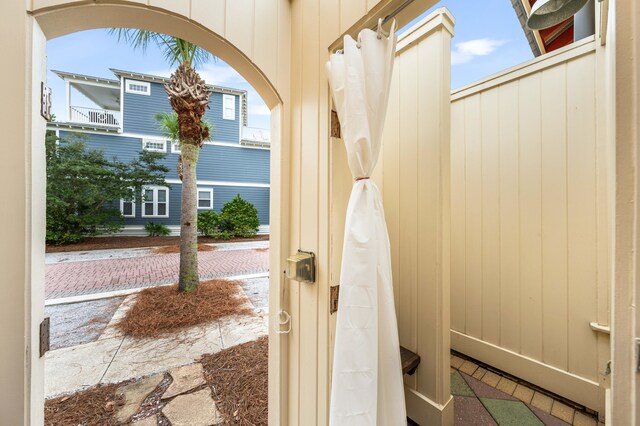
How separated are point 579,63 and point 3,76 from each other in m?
3.18

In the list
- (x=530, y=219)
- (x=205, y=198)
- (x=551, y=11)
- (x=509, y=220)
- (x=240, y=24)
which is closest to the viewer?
(x=240, y=24)

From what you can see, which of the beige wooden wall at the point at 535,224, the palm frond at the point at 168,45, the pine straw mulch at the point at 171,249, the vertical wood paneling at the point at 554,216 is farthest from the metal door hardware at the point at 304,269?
the pine straw mulch at the point at 171,249

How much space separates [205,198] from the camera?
10734 mm

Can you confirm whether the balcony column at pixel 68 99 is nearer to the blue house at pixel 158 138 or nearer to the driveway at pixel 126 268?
the blue house at pixel 158 138

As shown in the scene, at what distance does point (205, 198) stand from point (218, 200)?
1.74 feet

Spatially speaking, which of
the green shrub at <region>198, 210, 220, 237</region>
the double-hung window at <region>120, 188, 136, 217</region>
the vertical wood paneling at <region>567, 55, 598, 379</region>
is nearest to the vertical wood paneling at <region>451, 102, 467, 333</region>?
the vertical wood paneling at <region>567, 55, 598, 379</region>

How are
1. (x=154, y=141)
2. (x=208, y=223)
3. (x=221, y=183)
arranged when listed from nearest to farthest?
(x=208, y=223)
(x=154, y=141)
(x=221, y=183)

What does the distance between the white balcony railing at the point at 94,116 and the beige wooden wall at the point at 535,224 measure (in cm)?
1236

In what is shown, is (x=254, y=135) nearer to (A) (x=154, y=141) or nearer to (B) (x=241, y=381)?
(A) (x=154, y=141)

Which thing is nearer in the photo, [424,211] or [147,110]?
[424,211]

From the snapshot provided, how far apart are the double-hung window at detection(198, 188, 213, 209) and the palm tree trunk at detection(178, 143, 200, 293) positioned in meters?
7.25

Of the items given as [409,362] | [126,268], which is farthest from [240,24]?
[126,268]

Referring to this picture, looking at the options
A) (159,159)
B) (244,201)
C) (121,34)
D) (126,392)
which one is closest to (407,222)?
(126,392)

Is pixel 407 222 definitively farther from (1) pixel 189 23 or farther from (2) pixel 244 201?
(2) pixel 244 201
